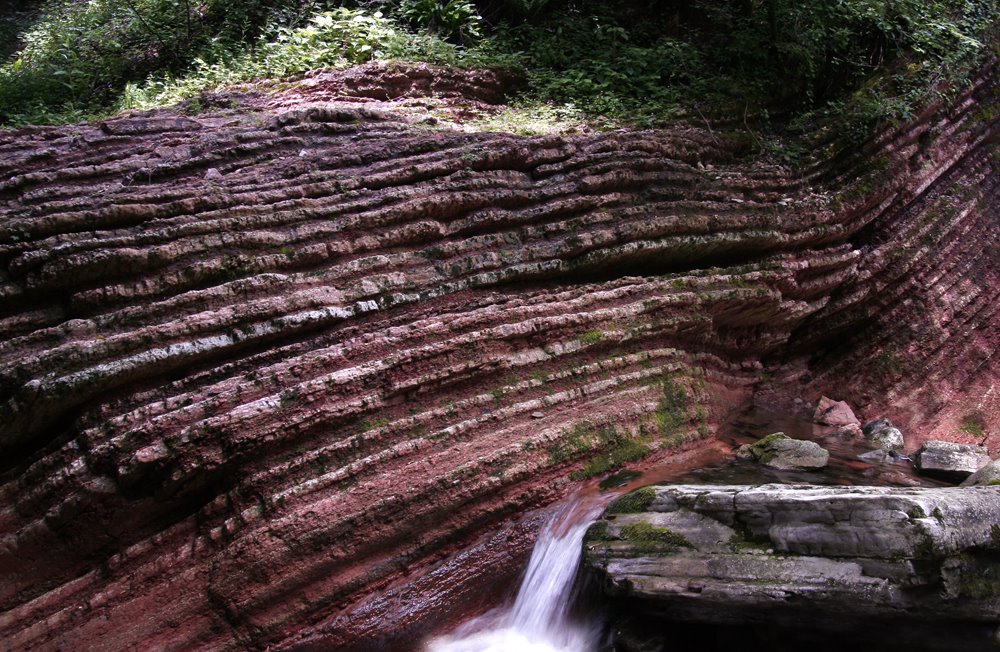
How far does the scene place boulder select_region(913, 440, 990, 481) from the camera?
6.39m

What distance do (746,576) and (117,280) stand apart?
13.7 feet

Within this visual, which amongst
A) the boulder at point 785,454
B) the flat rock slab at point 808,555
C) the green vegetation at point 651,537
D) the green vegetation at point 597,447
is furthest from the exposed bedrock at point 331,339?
the flat rock slab at point 808,555

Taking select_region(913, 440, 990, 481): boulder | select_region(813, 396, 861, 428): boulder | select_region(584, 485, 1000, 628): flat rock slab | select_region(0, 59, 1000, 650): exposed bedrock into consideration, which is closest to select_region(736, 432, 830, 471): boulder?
select_region(0, 59, 1000, 650): exposed bedrock

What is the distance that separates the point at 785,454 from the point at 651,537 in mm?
1894

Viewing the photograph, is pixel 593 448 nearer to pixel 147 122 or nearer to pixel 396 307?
pixel 396 307

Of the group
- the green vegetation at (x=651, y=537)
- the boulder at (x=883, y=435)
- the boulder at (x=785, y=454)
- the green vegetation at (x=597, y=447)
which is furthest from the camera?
the boulder at (x=883, y=435)

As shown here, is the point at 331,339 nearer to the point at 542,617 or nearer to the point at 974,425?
the point at 542,617

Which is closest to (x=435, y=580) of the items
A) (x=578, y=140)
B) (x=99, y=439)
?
(x=99, y=439)

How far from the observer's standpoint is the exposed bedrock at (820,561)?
3717mm

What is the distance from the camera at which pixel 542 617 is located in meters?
4.88

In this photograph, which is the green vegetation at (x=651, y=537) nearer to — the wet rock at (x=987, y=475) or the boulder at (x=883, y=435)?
the wet rock at (x=987, y=475)

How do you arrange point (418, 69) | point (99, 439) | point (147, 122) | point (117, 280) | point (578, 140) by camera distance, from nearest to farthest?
1. point (99, 439)
2. point (117, 280)
3. point (147, 122)
4. point (578, 140)
5. point (418, 69)

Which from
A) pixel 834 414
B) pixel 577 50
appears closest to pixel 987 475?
pixel 834 414

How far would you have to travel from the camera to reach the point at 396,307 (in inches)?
212
